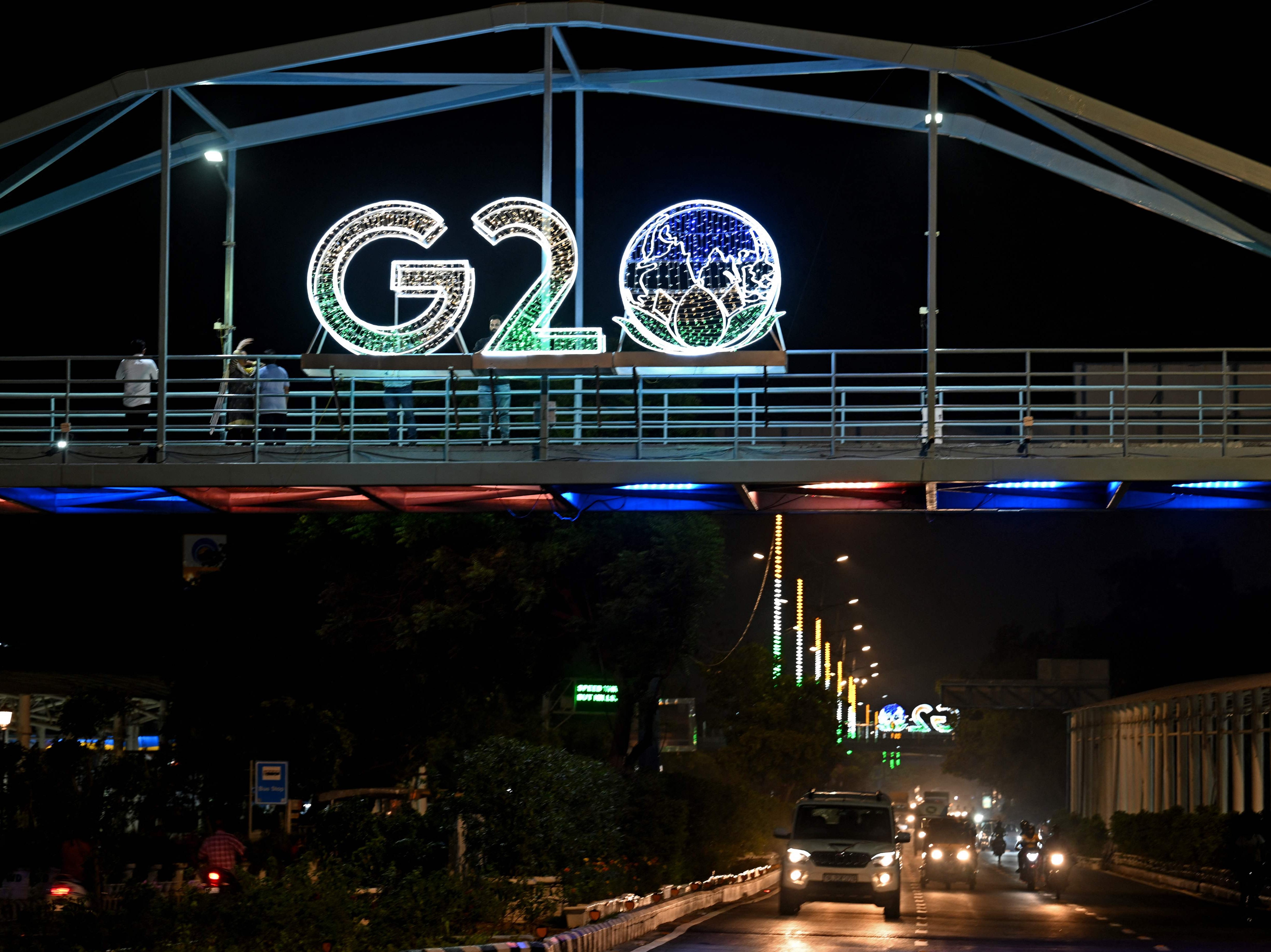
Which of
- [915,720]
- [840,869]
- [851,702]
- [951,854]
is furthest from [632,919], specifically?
[851,702]

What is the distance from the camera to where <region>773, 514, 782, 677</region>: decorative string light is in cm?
6169

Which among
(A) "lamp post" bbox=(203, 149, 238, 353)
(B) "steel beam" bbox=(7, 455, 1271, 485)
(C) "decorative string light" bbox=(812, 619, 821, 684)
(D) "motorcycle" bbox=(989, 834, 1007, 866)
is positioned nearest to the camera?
(B) "steel beam" bbox=(7, 455, 1271, 485)

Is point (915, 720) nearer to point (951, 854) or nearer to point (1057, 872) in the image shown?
point (951, 854)

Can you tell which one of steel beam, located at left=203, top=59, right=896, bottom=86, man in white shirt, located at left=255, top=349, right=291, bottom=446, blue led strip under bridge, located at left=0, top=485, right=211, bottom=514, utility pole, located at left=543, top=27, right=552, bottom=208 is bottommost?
blue led strip under bridge, located at left=0, top=485, right=211, bottom=514

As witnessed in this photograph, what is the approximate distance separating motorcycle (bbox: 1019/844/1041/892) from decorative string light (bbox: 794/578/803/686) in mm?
25469

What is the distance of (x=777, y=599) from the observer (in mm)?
64750

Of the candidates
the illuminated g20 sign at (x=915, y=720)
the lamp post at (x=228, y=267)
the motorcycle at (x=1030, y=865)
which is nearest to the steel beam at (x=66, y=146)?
the lamp post at (x=228, y=267)

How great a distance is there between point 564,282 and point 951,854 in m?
20.1

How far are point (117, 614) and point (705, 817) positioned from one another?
2156 centimetres

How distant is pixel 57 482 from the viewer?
2400cm

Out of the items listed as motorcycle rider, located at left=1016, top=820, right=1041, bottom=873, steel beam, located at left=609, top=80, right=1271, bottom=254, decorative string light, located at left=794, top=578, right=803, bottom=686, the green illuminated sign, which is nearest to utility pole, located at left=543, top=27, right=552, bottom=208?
steel beam, located at left=609, top=80, right=1271, bottom=254

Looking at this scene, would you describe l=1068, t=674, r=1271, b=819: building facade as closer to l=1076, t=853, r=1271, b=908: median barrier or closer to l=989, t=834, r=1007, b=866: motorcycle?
l=1076, t=853, r=1271, b=908: median barrier

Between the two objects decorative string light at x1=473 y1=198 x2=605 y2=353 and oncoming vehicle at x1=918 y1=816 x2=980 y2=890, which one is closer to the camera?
decorative string light at x1=473 y1=198 x2=605 y2=353

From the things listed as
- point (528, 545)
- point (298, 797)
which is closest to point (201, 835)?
point (298, 797)
